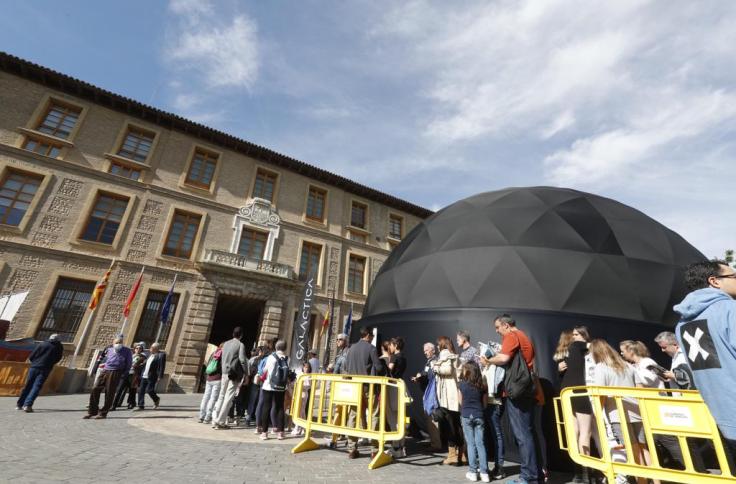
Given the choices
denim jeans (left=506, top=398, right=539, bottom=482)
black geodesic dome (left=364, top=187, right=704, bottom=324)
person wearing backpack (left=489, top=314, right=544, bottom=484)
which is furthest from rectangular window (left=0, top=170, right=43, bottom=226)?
denim jeans (left=506, top=398, right=539, bottom=482)

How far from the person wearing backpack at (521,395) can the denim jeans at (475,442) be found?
36 cm

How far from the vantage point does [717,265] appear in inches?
90.9

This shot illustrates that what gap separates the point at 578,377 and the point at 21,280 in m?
16.9

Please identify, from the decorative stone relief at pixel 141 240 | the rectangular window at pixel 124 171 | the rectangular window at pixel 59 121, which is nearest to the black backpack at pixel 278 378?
the decorative stone relief at pixel 141 240

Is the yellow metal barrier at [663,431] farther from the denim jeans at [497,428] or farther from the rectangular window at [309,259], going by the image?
the rectangular window at [309,259]

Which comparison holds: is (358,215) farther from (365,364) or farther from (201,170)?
(365,364)

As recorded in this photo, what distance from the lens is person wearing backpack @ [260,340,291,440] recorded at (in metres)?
5.38

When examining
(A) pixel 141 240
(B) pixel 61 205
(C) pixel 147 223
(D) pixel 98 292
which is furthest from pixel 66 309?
(C) pixel 147 223

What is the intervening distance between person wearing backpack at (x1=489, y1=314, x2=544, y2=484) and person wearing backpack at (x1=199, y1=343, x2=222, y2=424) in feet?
17.0

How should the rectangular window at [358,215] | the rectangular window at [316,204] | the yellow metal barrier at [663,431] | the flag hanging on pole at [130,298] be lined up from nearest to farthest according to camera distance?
the yellow metal barrier at [663,431] < the flag hanging on pole at [130,298] < the rectangular window at [316,204] < the rectangular window at [358,215]

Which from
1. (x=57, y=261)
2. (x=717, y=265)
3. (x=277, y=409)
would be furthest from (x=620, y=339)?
(x=57, y=261)

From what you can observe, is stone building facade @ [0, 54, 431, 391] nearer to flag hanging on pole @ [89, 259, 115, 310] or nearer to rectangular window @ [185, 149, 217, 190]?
rectangular window @ [185, 149, 217, 190]

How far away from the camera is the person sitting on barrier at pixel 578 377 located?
367cm

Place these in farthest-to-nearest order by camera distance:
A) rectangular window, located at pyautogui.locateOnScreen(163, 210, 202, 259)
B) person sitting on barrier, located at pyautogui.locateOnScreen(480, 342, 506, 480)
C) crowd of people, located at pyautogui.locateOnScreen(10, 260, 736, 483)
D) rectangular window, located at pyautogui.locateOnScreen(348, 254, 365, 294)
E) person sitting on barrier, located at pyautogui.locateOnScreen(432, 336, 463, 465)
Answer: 1. rectangular window, located at pyautogui.locateOnScreen(348, 254, 365, 294)
2. rectangular window, located at pyautogui.locateOnScreen(163, 210, 202, 259)
3. person sitting on barrier, located at pyautogui.locateOnScreen(432, 336, 463, 465)
4. person sitting on barrier, located at pyautogui.locateOnScreen(480, 342, 506, 480)
5. crowd of people, located at pyautogui.locateOnScreen(10, 260, 736, 483)
